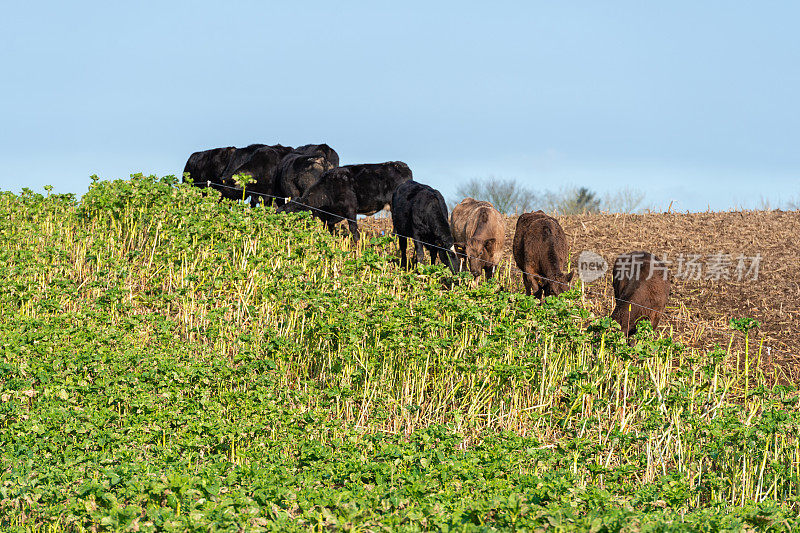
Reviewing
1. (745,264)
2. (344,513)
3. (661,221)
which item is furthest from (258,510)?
(661,221)

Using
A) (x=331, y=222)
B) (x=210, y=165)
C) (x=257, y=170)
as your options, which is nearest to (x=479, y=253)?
(x=331, y=222)

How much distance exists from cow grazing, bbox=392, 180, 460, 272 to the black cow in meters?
5.12

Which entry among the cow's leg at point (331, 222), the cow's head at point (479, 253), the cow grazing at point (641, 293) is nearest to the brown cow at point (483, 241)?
the cow's head at point (479, 253)

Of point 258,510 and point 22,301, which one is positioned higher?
point 22,301

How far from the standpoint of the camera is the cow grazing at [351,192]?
1616 cm

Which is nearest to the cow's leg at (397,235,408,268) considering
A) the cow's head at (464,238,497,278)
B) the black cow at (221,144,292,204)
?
the cow's head at (464,238,497,278)

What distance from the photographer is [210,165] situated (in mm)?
20125

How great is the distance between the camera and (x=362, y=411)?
26.4 feet

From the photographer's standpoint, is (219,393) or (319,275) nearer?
(219,393)

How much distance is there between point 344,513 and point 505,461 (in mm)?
1464

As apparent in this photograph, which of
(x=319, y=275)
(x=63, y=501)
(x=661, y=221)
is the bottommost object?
(x=63, y=501)

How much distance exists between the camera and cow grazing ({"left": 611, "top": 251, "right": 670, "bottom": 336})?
1044cm

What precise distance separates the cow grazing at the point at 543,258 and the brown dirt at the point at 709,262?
0.72m

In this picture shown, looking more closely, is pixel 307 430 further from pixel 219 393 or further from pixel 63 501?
pixel 63 501
